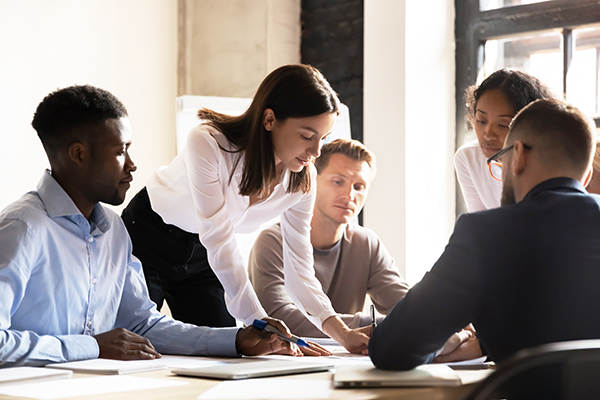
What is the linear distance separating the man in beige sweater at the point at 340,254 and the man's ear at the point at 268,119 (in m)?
0.54

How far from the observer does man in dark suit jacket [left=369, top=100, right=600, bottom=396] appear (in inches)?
40.4

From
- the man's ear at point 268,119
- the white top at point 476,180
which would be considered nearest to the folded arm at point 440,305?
the man's ear at point 268,119

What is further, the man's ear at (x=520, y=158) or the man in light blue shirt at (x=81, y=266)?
the man in light blue shirt at (x=81, y=266)

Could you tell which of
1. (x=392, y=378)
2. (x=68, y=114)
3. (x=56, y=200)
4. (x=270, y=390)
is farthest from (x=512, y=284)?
(x=68, y=114)

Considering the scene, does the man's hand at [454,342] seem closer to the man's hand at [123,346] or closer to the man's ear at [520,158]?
the man's ear at [520,158]

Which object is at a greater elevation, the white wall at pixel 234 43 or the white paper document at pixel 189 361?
the white wall at pixel 234 43

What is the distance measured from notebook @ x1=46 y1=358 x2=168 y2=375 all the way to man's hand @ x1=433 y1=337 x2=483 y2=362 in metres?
0.66

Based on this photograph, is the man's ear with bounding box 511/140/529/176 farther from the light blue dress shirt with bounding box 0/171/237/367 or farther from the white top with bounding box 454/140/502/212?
the white top with bounding box 454/140/502/212

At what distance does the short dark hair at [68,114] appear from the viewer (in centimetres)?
158

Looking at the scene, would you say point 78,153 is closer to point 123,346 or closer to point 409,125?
point 123,346

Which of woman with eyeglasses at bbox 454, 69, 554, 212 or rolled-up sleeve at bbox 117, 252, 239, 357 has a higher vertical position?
woman with eyeglasses at bbox 454, 69, 554, 212

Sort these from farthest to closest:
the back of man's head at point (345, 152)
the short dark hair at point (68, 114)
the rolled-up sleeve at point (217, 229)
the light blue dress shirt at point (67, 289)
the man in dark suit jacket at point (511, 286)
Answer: the back of man's head at point (345, 152) → the rolled-up sleeve at point (217, 229) → the short dark hair at point (68, 114) → the light blue dress shirt at point (67, 289) → the man in dark suit jacket at point (511, 286)

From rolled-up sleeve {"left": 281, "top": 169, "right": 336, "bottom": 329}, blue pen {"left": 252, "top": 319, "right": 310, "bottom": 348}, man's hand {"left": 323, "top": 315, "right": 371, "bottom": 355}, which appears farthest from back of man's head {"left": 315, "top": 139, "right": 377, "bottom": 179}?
blue pen {"left": 252, "top": 319, "right": 310, "bottom": 348}

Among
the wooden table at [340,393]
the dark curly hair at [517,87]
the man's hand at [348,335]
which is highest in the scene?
the dark curly hair at [517,87]
